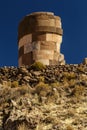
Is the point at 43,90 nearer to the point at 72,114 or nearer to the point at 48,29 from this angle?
the point at 72,114

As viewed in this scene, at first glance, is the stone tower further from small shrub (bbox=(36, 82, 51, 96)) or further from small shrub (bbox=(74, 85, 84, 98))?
small shrub (bbox=(74, 85, 84, 98))

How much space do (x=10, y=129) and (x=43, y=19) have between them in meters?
11.2

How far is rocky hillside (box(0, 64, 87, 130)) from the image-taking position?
56.4 ft

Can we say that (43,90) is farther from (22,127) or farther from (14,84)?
(22,127)

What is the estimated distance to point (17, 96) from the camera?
20516 mm

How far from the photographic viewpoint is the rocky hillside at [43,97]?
17.2 m

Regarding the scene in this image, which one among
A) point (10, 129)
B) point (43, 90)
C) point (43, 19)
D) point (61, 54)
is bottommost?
point (10, 129)

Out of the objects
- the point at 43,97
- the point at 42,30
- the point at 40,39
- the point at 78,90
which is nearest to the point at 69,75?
the point at 78,90

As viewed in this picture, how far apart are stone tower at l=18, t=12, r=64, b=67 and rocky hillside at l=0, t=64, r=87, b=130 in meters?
2.19

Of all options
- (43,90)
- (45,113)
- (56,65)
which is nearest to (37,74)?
(56,65)

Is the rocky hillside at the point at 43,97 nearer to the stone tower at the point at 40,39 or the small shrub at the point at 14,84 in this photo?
the small shrub at the point at 14,84

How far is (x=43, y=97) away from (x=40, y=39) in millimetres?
7316

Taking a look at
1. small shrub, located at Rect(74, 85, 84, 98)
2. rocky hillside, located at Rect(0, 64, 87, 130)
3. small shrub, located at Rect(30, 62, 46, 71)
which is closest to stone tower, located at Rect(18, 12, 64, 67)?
small shrub, located at Rect(30, 62, 46, 71)

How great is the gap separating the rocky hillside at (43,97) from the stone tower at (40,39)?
2.19 meters
